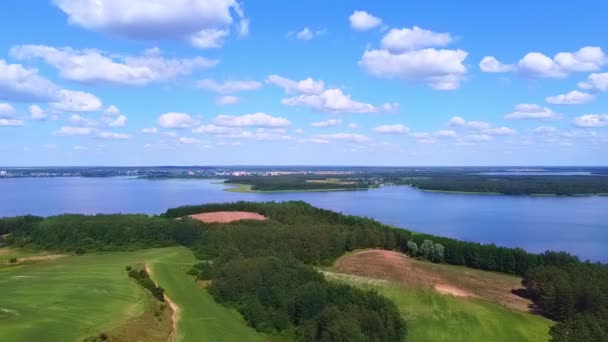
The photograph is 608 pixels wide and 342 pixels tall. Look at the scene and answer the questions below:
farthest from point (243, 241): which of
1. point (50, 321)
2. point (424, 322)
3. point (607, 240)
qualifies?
point (607, 240)

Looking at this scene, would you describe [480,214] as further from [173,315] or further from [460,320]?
[173,315]

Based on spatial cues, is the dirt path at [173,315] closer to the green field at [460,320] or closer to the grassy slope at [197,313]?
the grassy slope at [197,313]

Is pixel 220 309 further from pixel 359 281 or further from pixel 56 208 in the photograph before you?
pixel 56 208

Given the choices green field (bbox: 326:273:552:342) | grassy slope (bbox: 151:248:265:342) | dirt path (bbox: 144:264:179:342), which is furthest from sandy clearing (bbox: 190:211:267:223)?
dirt path (bbox: 144:264:179:342)

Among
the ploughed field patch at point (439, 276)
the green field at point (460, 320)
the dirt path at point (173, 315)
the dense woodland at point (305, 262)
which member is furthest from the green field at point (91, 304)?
the ploughed field patch at point (439, 276)

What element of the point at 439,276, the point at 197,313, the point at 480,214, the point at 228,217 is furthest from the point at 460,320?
the point at 480,214
